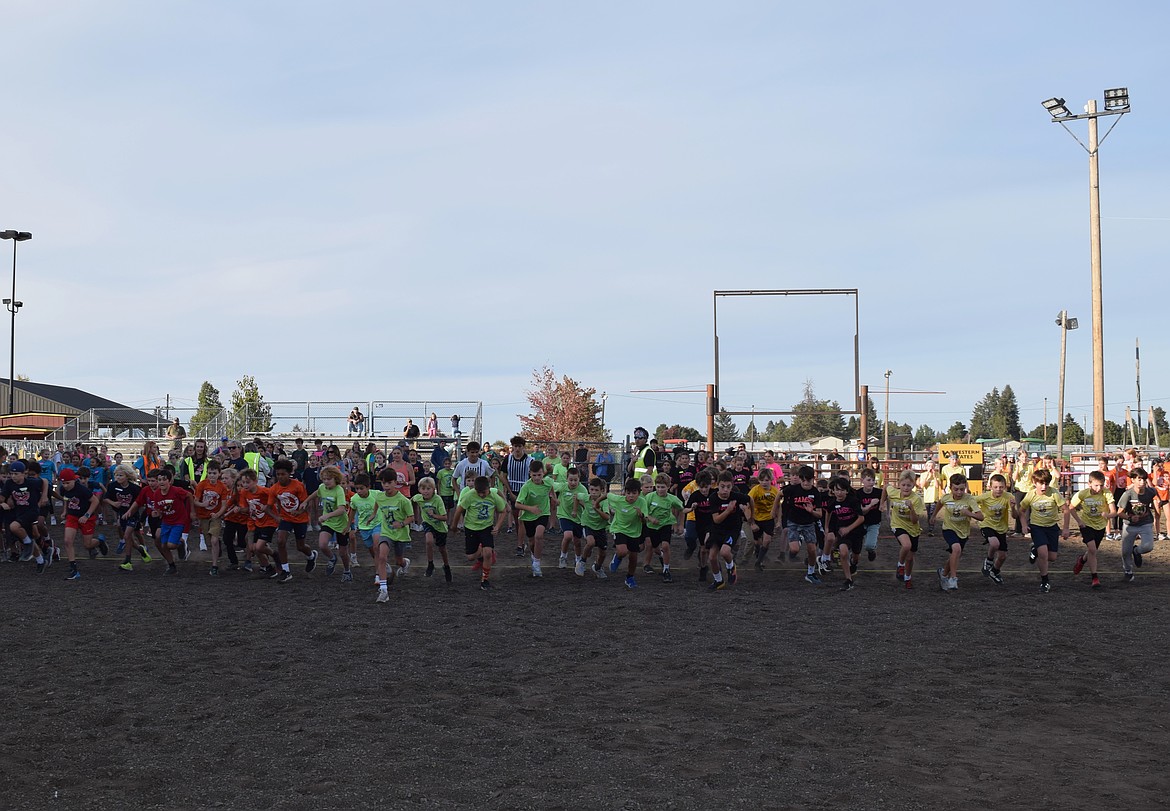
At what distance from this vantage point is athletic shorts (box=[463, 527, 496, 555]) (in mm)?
14562

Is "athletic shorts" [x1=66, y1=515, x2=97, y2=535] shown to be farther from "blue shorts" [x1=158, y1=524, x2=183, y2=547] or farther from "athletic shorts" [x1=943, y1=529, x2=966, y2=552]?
"athletic shorts" [x1=943, y1=529, x2=966, y2=552]

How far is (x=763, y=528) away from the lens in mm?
16594

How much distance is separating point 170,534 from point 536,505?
526 centimetres

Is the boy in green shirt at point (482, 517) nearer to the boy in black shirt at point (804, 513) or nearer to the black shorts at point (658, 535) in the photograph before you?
the black shorts at point (658, 535)

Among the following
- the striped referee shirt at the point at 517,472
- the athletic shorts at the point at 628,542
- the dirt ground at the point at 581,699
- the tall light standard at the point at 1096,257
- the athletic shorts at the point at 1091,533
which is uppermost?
the tall light standard at the point at 1096,257

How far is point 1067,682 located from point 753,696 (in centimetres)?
282

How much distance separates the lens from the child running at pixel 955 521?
14493 mm

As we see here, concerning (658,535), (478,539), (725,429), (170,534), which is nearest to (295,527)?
(170,534)

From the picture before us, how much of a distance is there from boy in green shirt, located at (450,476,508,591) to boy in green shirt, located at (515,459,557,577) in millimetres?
1021

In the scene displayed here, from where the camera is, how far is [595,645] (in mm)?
10742

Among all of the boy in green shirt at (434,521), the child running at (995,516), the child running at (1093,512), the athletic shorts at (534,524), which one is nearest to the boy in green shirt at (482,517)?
the boy in green shirt at (434,521)

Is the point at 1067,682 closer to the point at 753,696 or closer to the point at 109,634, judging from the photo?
the point at 753,696

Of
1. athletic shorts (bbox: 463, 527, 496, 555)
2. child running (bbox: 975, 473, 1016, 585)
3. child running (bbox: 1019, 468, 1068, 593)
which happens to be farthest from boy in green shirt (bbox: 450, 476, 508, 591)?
child running (bbox: 1019, 468, 1068, 593)

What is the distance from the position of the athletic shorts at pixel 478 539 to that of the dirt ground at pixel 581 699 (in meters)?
0.74
